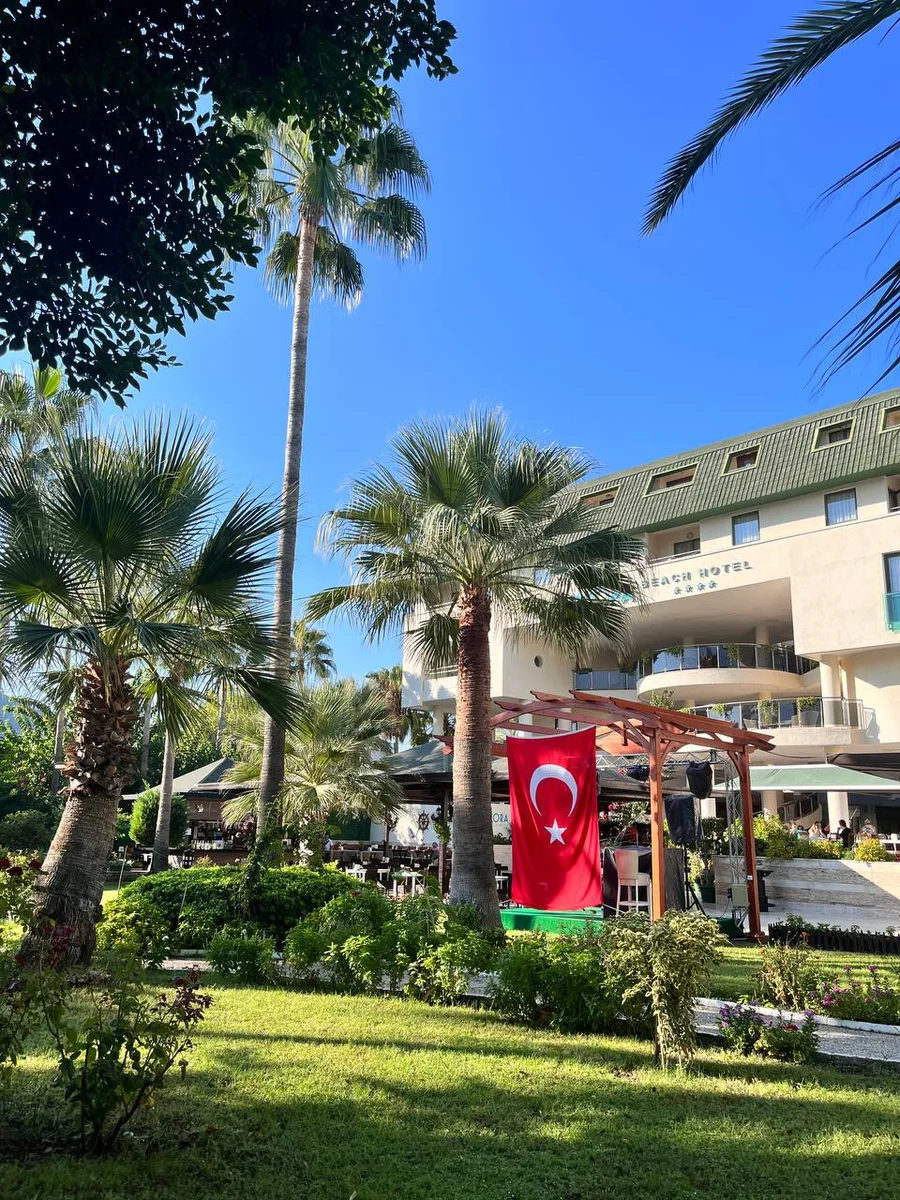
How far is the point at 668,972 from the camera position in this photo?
20.2ft

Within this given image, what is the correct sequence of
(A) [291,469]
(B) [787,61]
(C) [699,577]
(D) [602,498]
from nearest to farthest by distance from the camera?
(B) [787,61]
(A) [291,469]
(C) [699,577]
(D) [602,498]

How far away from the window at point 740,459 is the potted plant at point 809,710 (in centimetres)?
862

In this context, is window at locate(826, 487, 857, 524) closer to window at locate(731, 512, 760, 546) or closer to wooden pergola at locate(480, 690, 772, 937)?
window at locate(731, 512, 760, 546)

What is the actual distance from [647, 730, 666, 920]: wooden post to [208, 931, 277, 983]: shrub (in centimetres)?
449

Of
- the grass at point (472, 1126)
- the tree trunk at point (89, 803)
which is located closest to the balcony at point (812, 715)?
the tree trunk at point (89, 803)

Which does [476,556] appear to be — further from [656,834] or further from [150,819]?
[150,819]

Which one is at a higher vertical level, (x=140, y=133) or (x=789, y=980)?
(x=140, y=133)

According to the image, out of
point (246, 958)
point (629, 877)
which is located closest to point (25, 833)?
point (629, 877)

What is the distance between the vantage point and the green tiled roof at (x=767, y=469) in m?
Answer: 26.0

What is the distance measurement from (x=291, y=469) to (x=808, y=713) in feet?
57.1

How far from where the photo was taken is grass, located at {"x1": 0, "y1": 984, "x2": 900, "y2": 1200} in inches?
157

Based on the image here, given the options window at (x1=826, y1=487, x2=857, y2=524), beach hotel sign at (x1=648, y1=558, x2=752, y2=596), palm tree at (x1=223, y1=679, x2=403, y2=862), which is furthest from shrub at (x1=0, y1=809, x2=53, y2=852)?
window at (x1=826, y1=487, x2=857, y2=524)

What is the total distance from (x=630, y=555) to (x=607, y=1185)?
358 inches

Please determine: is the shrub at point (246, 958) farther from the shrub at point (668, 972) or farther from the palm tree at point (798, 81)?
the palm tree at point (798, 81)
